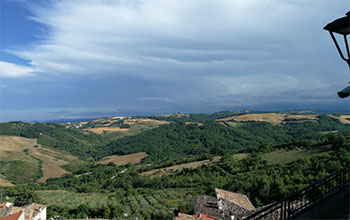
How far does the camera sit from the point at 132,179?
9331 cm

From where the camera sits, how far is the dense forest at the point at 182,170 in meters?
47.7

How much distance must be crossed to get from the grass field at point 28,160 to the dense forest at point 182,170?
8996mm

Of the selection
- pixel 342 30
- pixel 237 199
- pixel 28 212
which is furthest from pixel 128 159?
pixel 342 30

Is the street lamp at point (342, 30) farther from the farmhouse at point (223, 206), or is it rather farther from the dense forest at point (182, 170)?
the dense forest at point (182, 170)

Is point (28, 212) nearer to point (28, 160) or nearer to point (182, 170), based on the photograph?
point (182, 170)

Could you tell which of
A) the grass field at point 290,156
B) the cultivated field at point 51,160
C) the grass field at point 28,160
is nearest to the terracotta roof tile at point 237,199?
the grass field at point 290,156

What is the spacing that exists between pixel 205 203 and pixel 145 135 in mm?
150293

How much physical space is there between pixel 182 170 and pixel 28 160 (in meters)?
75.8

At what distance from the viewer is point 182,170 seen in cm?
8881

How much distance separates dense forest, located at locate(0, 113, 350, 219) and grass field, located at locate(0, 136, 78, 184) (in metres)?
9.00

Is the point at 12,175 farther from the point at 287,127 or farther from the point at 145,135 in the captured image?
the point at 287,127

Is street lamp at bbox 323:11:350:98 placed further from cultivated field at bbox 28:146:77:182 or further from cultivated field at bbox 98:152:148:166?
cultivated field at bbox 98:152:148:166

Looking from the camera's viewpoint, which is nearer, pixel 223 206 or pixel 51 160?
pixel 223 206

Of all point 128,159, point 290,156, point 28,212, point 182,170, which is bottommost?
point 128,159
